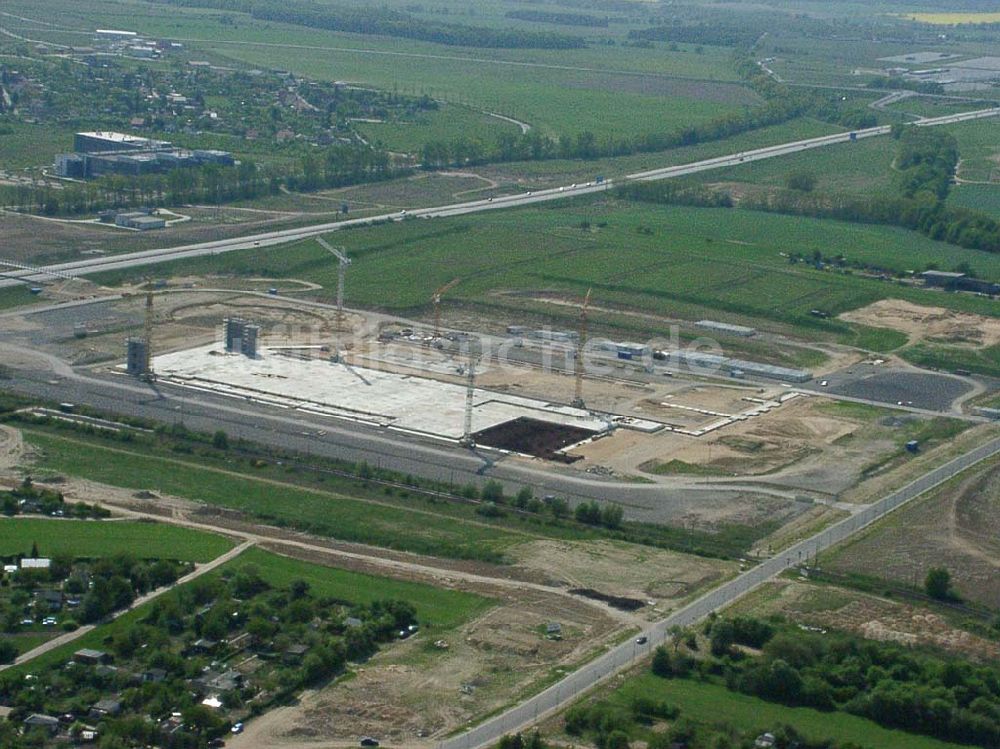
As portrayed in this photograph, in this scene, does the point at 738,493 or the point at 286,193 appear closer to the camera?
the point at 738,493

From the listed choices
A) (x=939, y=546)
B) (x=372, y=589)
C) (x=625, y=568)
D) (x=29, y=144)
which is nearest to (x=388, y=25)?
(x=29, y=144)

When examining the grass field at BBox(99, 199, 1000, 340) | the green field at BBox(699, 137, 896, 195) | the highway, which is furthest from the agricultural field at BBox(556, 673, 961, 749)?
the green field at BBox(699, 137, 896, 195)

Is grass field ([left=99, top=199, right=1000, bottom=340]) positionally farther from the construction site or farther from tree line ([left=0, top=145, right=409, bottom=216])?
tree line ([left=0, top=145, right=409, bottom=216])

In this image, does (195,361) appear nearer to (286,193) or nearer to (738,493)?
(738,493)

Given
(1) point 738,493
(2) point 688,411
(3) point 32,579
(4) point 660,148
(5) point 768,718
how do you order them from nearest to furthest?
1. (5) point 768,718
2. (3) point 32,579
3. (1) point 738,493
4. (2) point 688,411
5. (4) point 660,148

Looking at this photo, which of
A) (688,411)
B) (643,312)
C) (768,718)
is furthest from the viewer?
(643,312)

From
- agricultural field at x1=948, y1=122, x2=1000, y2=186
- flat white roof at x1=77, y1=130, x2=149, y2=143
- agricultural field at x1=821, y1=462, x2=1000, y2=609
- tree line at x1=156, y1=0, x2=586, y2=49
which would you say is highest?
tree line at x1=156, y1=0, x2=586, y2=49

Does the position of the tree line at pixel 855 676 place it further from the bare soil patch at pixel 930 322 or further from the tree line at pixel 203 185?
the tree line at pixel 203 185

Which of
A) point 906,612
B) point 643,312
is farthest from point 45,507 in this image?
point 643,312
